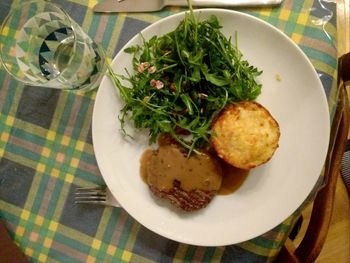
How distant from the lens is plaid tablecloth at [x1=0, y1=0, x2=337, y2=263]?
144cm

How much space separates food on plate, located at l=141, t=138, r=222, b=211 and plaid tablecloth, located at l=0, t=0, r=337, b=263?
20 cm

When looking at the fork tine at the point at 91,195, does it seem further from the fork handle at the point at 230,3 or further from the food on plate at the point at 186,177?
the fork handle at the point at 230,3

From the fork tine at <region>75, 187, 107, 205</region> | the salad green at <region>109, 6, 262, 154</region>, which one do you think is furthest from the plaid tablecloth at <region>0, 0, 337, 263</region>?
the salad green at <region>109, 6, 262, 154</region>

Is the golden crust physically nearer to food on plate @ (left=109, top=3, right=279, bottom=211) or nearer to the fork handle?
food on plate @ (left=109, top=3, right=279, bottom=211)

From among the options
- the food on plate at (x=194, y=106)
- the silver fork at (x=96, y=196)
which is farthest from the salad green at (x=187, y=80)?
the silver fork at (x=96, y=196)

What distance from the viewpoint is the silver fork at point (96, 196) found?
1451mm

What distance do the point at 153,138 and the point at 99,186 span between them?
26cm

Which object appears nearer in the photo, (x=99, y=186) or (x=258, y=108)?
(x=258, y=108)

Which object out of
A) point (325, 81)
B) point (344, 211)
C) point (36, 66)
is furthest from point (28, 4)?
point (344, 211)

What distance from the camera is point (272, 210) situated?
133 centimetres

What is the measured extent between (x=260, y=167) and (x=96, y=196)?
55 centimetres

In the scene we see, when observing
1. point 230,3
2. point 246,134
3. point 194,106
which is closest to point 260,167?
point 246,134

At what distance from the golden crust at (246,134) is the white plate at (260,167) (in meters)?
0.09

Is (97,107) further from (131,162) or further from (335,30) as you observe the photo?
(335,30)
